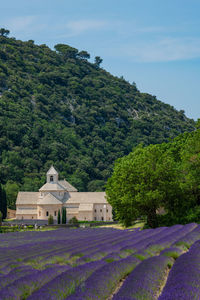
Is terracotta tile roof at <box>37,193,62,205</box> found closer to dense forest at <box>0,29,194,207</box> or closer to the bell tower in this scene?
the bell tower

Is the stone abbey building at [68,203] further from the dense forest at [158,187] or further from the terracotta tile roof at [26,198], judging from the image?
the dense forest at [158,187]

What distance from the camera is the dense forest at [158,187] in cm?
4300

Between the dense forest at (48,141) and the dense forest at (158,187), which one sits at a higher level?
the dense forest at (48,141)

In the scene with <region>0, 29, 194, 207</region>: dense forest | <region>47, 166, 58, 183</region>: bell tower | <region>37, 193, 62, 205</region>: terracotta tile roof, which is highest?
<region>0, 29, 194, 207</region>: dense forest

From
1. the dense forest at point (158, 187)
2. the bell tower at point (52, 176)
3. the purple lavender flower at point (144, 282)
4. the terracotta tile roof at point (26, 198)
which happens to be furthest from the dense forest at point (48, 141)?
the purple lavender flower at point (144, 282)

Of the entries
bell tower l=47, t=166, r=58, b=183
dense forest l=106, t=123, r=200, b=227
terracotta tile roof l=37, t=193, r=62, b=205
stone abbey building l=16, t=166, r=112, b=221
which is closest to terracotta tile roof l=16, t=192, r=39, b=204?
stone abbey building l=16, t=166, r=112, b=221

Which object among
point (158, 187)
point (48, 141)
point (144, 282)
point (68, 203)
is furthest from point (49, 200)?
point (144, 282)

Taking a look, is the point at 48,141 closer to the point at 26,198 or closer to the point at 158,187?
the point at 26,198

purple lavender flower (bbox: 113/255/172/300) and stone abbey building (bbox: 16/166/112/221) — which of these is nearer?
purple lavender flower (bbox: 113/255/172/300)

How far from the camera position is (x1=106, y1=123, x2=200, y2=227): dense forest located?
4300 cm

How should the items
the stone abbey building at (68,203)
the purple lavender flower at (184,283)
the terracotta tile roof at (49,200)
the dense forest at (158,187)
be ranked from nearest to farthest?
the purple lavender flower at (184,283) < the dense forest at (158,187) < the terracotta tile roof at (49,200) < the stone abbey building at (68,203)

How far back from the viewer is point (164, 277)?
11969 millimetres

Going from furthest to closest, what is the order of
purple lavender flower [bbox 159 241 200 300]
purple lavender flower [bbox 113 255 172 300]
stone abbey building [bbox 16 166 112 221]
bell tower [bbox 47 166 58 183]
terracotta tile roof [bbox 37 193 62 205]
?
bell tower [bbox 47 166 58 183] → stone abbey building [bbox 16 166 112 221] → terracotta tile roof [bbox 37 193 62 205] → purple lavender flower [bbox 113 255 172 300] → purple lavender flower [bbox 159 241 200 300]

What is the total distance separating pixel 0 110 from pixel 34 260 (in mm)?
146318
